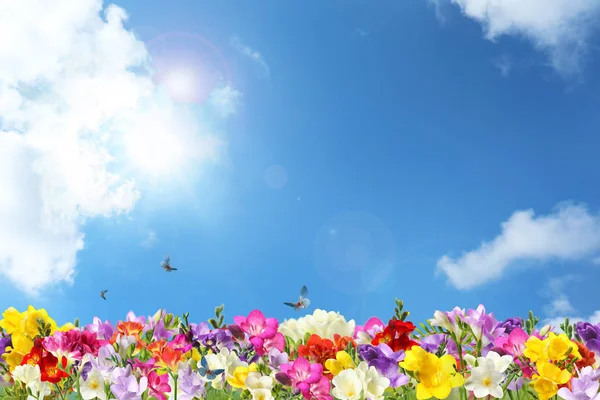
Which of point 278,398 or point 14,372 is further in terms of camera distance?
point 14,372

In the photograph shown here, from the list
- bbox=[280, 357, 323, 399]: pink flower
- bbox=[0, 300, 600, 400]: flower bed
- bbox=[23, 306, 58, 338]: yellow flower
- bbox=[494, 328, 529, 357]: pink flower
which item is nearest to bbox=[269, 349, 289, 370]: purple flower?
bbox=[0, 300, 600, 400]: flower bed

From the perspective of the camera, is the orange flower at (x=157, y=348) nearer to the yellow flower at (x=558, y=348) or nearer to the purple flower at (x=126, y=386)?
the purple flower at (x=126, y=386)

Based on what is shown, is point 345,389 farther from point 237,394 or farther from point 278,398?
point 237,394

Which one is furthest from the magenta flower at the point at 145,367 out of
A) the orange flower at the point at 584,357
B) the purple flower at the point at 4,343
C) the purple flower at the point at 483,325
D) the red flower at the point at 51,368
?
the orange flower at the point at 584,357

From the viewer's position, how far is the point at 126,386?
4.28 metres

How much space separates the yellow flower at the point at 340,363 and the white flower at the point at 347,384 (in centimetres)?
23

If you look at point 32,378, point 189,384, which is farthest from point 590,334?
point 32,378

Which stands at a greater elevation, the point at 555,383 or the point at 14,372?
the point at 14,372

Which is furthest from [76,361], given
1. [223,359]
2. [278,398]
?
[278,398]

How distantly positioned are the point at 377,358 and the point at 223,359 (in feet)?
3.67

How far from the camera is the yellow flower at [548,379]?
4.13m

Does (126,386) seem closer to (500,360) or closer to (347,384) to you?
(347,384)

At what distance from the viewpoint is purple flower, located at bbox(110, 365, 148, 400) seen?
4.25 meters

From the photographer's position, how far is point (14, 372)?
4.80 meters
